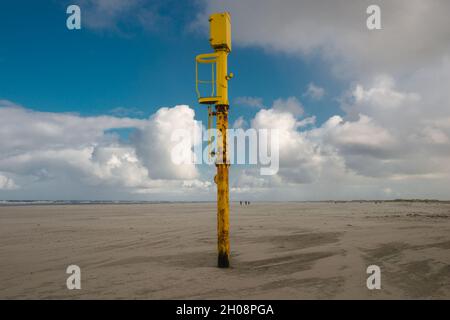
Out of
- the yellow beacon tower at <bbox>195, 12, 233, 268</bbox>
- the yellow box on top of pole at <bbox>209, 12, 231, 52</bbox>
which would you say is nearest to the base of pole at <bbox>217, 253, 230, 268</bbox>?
the yellow beacon tower at <bbox>195, 12, 233, 268</bbox>

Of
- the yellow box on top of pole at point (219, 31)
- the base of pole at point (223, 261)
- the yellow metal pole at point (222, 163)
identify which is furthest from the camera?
the base of pole at point (223, 261)

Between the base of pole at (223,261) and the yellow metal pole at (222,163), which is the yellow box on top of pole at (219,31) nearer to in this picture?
the yellow metal pole at (222,163)

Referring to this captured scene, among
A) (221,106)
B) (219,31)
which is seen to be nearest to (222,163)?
(221,106)

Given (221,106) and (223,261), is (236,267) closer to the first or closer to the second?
(223,261)

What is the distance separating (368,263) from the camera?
1190cm

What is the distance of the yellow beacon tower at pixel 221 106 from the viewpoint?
1100cm

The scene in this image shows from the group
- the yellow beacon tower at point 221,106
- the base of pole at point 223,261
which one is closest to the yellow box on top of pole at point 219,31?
the yellow beacon tower at point 221,106

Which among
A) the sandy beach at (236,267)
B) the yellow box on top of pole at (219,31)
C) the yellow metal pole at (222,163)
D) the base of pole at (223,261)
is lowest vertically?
the sandy beach at (236,267)

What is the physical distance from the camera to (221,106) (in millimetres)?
11141

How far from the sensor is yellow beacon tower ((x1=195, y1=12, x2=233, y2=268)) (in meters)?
11.0

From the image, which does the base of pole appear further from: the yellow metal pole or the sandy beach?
the sandy beach
